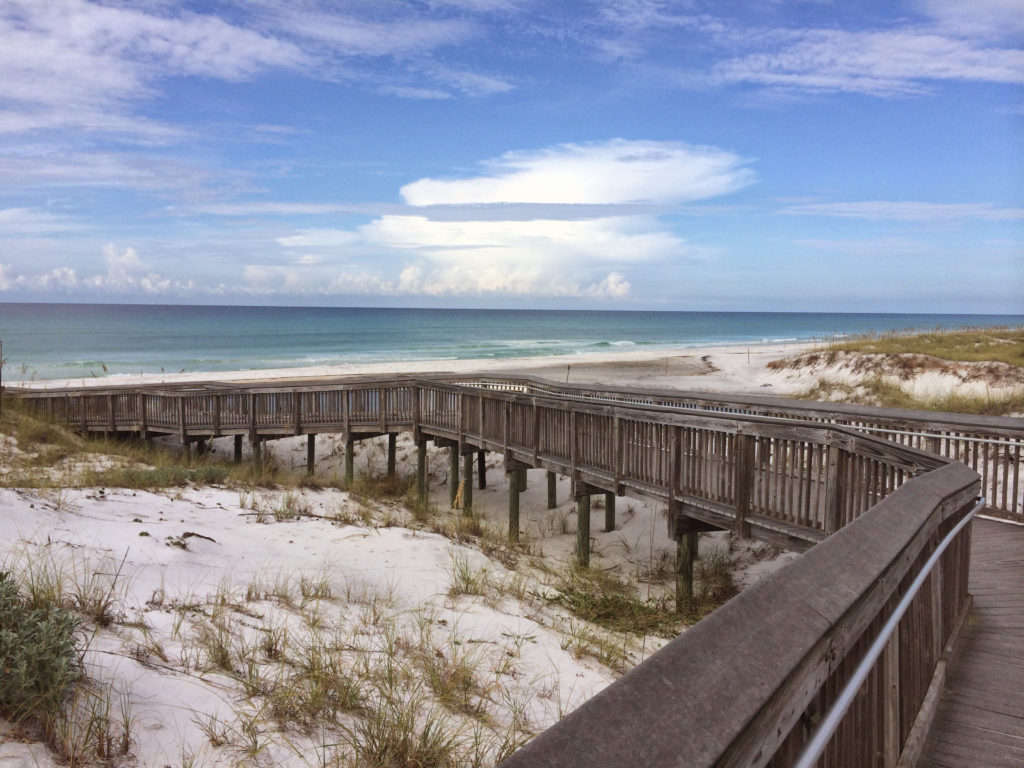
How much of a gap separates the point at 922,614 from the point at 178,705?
3.58 metres

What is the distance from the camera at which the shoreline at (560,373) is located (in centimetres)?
3080

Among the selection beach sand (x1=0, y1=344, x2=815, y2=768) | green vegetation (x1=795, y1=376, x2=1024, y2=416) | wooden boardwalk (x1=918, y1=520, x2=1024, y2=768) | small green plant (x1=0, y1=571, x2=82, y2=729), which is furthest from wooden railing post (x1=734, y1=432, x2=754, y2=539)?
green vegetation (x1=795, y1=376, x2=1024, y2=416)

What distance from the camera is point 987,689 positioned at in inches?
138

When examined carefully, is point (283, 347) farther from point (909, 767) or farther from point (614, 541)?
point (909, 767)

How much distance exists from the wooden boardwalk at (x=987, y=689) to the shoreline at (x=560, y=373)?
71.0 ft

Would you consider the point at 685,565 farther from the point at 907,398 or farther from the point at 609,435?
the point at 907,398

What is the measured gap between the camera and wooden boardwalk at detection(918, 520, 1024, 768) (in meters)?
2.93

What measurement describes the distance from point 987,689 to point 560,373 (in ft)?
124

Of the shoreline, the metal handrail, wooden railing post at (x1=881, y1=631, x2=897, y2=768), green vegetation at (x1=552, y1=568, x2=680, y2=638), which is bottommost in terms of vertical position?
green vegetation at (x1=552, y1=568, x2=680, y2=638)

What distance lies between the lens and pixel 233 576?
5914 mm

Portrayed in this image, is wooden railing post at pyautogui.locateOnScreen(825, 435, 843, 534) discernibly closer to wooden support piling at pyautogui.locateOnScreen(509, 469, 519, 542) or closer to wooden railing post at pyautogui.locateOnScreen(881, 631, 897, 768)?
wooden railing post at pyautogui.locateOnScreen(881, 631, 897, 768)

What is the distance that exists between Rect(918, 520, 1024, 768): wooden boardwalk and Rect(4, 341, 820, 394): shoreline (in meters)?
21.6

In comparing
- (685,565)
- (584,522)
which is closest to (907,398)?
(584,522)

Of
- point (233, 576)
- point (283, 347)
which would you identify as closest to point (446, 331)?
point (283, 347)
